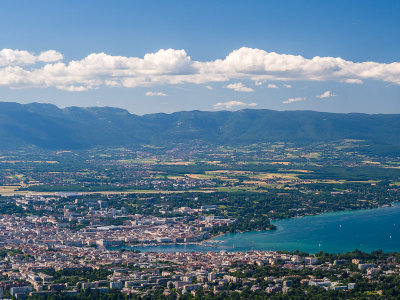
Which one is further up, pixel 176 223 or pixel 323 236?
pixel 323 236

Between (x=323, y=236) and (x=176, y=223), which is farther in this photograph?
(x=176, y=223)

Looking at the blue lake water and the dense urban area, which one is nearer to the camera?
the dense urban area

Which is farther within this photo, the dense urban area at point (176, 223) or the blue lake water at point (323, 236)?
the blue lake water at point (323, 236)

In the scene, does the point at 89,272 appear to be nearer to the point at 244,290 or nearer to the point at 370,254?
the point at 244,290
